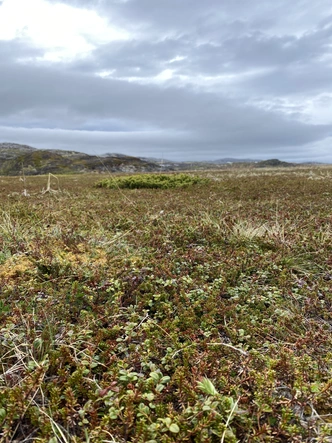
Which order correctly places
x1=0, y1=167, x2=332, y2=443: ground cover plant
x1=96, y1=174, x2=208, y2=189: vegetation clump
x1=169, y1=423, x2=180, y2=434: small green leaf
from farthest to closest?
x1=96, y1=174, x2=208, y2=189: vegetation clump < x1=0, y1=167, x2=332, y2=443: ground cover plant < x1=169, y1=423, x2=180, y2=434: small green leaf

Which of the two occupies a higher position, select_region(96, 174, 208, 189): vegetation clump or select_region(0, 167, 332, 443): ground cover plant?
select_region(96, 174, 208, 189): vegetation clump

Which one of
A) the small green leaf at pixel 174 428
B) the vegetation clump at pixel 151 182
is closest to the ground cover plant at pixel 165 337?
the small green leaf at pixel 174 428

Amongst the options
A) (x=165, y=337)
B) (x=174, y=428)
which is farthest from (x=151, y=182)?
(x=174, y=428)

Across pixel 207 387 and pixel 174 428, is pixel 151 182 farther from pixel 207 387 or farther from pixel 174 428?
pixel 174 428

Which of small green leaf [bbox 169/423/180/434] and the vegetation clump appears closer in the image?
small green leaf [bbox 169/423/180/434]

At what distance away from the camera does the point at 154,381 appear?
2461 mm

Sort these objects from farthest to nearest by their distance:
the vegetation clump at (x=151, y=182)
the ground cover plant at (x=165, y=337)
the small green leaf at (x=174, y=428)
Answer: the vegetation clump at (x=151, y=182), the ground cover plant at (x=165, y=337), the small green leaf at (x=174, y=428)

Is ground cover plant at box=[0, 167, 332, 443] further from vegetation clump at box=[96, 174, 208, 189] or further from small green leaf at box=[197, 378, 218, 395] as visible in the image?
vegetation clump at box=[96, 174, 208, 189]

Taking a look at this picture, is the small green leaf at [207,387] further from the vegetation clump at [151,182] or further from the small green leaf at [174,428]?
the vegetation clump at [151,182]

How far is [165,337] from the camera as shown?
318 centimetres

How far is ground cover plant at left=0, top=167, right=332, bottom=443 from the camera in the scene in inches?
83.9

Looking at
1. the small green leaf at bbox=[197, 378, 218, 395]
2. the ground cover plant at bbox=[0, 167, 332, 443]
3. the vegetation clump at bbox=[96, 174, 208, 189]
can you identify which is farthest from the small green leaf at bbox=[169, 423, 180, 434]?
the vegetation clump at bbox=[96, 174, 208, 189]

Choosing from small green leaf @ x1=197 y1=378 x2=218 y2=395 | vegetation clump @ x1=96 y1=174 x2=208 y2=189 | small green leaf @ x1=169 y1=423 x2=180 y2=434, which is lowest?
small green leaf @ x1=169 y1=423 x2=180 y2=434

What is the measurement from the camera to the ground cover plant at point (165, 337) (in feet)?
6.99
